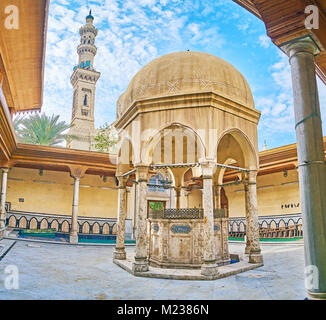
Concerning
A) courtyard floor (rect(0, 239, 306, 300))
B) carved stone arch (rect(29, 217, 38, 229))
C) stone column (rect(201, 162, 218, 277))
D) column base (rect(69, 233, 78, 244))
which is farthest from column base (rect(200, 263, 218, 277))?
carved stone arch (rect(29, 217, 38, 229))

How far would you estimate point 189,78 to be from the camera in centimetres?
727

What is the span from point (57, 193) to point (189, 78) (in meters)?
12.3

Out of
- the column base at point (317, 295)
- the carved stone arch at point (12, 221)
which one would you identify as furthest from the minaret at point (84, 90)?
the column base at point (317, 295)

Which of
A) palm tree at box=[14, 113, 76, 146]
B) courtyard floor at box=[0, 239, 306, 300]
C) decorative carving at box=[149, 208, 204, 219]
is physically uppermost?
palm tree at box=[14, 113, 76, 146]

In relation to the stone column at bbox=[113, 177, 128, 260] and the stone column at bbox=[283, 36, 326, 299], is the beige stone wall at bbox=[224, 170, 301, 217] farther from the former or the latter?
the stone column at bbox=[283, 36, 326, 299]

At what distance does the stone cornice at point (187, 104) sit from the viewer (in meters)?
6.93

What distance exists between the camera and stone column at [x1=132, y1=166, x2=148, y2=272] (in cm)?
669

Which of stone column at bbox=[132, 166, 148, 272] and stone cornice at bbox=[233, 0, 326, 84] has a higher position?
stone cornice at bbox=[233, 0, 326, 84]

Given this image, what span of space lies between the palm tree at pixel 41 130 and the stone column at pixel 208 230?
18.1m

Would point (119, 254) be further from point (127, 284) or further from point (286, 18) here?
point (286, 18)

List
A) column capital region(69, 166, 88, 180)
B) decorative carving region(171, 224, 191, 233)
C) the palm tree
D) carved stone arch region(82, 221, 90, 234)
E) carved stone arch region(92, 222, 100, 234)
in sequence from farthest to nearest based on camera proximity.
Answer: the palm tree → carved stone arch region(92, 222, 100, 234) → carved stone arch region(82, 221, 90, 234) → column capital region(69, 166, 88, 180) → decorative carving region(171, 224, 191, 233)

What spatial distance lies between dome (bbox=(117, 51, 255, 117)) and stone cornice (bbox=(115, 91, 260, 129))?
98mm

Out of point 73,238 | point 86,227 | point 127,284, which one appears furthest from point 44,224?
point 127,284

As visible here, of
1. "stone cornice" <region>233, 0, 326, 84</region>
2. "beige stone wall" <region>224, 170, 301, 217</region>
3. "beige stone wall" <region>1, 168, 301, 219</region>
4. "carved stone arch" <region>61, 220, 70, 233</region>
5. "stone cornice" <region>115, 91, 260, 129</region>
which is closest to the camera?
"stone cornice" <region>233, 0, 326, 84</region>
